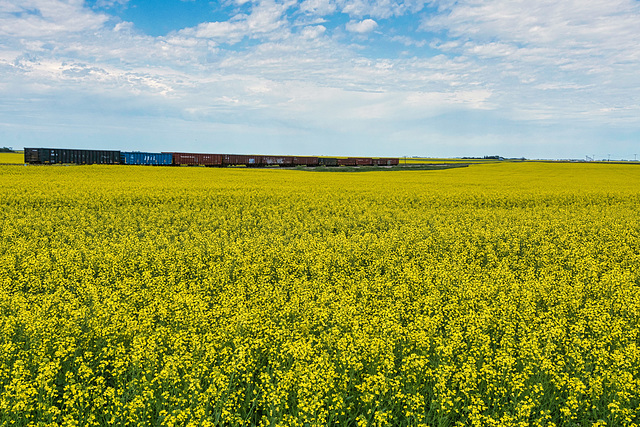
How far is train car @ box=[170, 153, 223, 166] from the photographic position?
81.3 metres

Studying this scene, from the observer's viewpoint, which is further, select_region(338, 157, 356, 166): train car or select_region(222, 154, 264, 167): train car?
select_region(338, 157, 356, 166): train car

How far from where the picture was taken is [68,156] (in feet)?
233

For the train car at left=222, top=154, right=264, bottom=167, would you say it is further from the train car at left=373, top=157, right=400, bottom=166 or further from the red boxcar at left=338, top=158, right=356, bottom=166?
the train car at left=373, top=157, right=400, bottom=166

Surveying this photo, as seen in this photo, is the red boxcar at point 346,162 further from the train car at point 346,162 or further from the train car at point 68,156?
the train car at point 68,156

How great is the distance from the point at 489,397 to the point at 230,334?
423 centimetres

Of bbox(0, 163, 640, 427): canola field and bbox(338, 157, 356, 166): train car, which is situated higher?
bbox(338, 157, 356, 166): train car

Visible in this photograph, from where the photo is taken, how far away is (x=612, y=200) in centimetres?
3488

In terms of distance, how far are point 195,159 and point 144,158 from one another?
935cm

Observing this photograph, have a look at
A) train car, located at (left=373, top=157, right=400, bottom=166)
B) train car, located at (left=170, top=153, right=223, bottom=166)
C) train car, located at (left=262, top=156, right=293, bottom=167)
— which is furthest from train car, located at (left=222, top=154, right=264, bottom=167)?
train car, located at (left=373, top=157, right=400, bottom=166)

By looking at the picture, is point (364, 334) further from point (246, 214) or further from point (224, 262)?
point (246, 214)

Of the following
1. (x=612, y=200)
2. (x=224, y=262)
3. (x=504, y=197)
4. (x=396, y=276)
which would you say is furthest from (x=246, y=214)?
(x=612, y=200)

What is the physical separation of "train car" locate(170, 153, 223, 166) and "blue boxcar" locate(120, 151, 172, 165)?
1.59 m

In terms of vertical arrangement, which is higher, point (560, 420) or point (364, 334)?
point (364, 334)

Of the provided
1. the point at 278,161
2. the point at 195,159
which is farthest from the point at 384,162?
A: the point at 195,159
